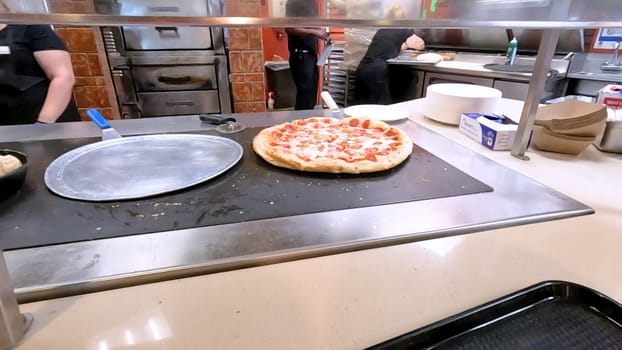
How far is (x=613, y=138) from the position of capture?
2.85 ft

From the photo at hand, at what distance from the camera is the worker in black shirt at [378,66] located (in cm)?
266

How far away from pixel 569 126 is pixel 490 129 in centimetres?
17

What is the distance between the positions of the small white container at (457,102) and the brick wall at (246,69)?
4.74 ft

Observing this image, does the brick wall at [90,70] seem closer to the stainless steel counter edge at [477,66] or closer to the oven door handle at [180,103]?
the oven door handle at [180,103]

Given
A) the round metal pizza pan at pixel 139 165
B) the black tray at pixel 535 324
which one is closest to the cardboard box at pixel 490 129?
the black tray at pixel 535 324

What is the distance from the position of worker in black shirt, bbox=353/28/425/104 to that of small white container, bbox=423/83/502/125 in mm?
1626

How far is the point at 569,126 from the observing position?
823 millimetres

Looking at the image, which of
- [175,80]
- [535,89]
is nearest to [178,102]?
[175,80]

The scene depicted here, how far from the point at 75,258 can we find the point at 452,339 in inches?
18.9

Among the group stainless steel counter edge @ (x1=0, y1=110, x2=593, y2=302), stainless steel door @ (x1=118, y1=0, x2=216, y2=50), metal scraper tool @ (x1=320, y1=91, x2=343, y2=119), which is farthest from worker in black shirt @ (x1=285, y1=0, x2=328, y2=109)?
stainless steel counter edge @ (x1=0, y1=110, x2=593, y2=302)

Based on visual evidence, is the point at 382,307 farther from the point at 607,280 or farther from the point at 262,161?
the point at 262,161

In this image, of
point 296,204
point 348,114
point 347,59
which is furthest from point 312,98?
point 296,204

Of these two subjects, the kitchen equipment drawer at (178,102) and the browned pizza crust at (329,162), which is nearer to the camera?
the browned pizza crust at (329,162)

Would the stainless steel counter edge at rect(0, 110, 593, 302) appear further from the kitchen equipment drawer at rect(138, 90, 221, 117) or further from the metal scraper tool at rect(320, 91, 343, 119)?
the kitchen equipment drawer at rect(138, 90, 221, 117)
